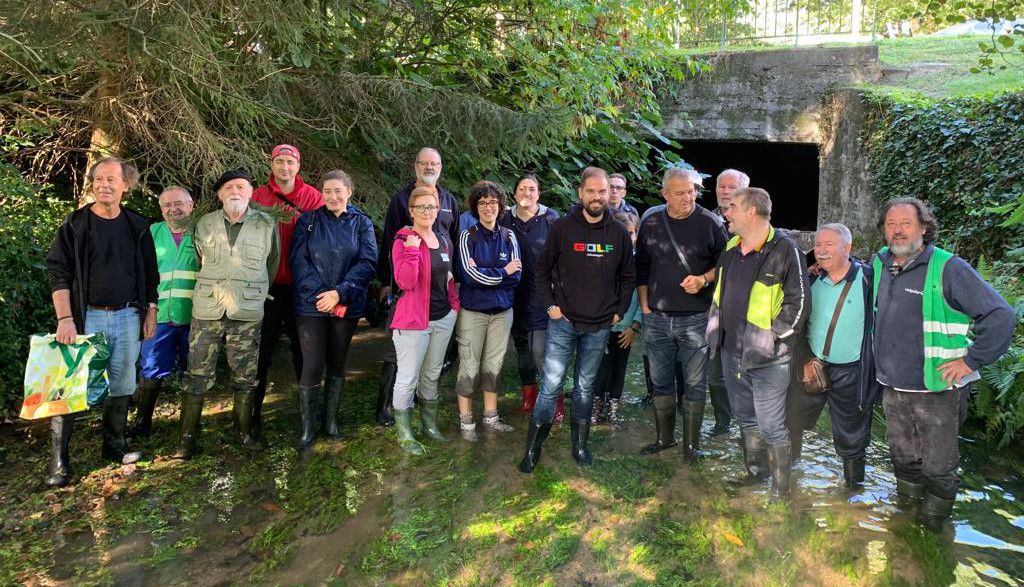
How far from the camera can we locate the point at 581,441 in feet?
14.8

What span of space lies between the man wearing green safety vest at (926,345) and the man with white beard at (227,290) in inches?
153

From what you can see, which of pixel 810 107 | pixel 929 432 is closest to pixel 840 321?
pixel 929 432

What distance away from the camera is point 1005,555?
339 cm

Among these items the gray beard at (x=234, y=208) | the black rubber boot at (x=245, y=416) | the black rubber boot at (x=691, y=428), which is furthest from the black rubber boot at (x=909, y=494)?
the gray beard at (x=234, y=208)

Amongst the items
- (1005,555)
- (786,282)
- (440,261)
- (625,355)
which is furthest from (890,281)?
(440,261)

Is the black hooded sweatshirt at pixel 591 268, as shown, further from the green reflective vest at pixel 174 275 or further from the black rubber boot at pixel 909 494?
the green reflective vest at pixel 174 275

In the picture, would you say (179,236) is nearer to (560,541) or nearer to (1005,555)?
(560,541)

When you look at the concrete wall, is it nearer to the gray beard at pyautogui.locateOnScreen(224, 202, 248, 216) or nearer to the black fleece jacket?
the gray beard at pyautogui.locateOnScreen(224, 202, 248, 216)

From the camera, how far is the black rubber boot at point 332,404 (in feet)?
16.1

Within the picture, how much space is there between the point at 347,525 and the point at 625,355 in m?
2.62

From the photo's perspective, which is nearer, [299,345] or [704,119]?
[299,345]

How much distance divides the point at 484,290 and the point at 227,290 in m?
1.74

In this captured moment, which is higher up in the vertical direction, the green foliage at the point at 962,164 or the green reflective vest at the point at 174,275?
the green foliage at the point at 962,164

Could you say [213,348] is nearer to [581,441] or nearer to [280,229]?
[280,229]
